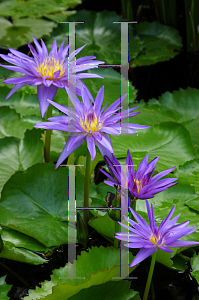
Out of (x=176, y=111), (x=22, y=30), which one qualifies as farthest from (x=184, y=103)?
(x=22, y=30)

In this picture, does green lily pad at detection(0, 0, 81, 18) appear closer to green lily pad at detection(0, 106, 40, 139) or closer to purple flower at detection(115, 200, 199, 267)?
green lily pad at detection(0, 106, 40, 139)

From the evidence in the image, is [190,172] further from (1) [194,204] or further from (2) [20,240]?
(2) [20,240]

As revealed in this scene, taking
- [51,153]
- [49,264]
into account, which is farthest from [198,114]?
[49,264]

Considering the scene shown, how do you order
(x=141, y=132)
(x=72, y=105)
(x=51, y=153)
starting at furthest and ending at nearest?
1. (x=141, y=132)
2. (x=51, y=153)
3. (x=72, y=105)

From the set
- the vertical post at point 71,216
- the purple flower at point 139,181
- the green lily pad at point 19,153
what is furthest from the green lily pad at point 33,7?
the purple flower at point 139,181

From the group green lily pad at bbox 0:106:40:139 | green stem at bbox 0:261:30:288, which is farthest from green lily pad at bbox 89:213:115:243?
green lily pad at bbox 0:106:40:139

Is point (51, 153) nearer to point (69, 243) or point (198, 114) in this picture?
point (69, 243)
